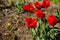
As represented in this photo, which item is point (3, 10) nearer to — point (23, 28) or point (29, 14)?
point (29, 14)

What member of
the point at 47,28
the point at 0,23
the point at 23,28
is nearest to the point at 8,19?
the point at 0,23

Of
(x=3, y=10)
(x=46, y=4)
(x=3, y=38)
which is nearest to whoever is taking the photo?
(x=46, y=4)

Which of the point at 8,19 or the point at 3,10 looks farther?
the point at 3,10

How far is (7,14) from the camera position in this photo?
17.1ft

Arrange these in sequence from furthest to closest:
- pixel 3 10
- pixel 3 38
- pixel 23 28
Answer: pixel 3 10
pixel 23 28
pixel 3 38

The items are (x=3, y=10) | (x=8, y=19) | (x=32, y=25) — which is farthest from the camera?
(x=3, y=10)

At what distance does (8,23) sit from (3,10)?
78 centimetres

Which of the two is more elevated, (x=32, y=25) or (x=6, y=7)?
(x=32, y=25)

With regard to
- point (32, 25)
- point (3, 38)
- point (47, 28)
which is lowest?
point (3, 38)

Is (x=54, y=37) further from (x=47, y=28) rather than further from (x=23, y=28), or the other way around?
(x=23, y=28)

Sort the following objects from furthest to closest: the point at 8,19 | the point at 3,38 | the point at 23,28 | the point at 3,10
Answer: the point at 3,10 < the point at 8,19 < the point at 23,28 < the point at 3,38

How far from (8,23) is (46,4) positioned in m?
1.16

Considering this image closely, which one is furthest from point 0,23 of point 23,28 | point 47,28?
point 47,28

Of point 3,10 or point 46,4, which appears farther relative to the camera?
point 3,10
